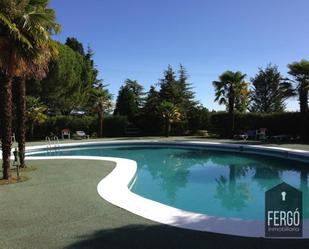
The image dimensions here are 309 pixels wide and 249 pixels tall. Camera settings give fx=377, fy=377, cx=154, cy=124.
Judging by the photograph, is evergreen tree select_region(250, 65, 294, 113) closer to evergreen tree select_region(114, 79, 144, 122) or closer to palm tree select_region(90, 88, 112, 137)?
evergreen tree select_region(114, 79, 144, 122)

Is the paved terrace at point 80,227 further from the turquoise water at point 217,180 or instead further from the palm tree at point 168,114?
the palm tree at point 168,114

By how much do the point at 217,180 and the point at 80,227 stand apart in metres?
7.79

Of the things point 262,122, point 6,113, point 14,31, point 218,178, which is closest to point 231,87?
point 262,122

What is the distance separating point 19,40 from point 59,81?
24.0m

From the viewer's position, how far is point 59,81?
106 ft

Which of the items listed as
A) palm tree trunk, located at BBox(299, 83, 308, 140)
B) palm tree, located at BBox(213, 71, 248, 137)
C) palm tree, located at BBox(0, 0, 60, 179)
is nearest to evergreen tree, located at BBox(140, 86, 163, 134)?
palm tree, located at BBox(213, 71, 248, 137)

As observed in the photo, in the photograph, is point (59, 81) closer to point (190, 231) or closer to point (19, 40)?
point (19, 40)

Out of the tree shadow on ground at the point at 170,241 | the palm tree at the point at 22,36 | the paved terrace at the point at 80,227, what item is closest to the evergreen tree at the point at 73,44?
the palm tree at the point at 22,36

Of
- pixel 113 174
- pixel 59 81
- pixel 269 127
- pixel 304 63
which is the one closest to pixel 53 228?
pixel 113 174

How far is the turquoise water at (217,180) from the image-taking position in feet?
30.9

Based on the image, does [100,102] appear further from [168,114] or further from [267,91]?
[267,91]

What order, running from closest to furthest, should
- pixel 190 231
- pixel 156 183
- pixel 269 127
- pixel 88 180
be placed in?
pixel 190 231, pixel 88 180, pixel 156 183, pixel 269 127

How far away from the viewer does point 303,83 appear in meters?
24.4

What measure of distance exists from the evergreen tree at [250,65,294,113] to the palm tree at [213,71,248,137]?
25.2m
